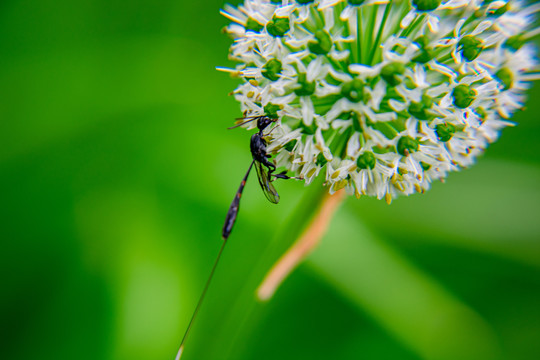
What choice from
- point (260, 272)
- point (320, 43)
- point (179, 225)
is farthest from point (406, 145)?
point (179, 225)

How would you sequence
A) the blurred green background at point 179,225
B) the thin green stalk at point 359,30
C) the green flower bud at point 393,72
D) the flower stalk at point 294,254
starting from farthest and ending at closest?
the blurred green background at point 179,225
the flower stalk at point 294,254
the thin green stalk at point 359,30
the green flower bud at point 393,72

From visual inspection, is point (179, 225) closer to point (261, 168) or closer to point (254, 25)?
point (261, 168)

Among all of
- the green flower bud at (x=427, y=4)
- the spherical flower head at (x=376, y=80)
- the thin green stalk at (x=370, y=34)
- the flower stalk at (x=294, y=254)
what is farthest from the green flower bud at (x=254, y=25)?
the flower stalk at (x=294, y=254)

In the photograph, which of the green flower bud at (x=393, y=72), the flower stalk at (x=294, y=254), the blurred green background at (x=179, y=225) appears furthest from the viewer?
the blurred green background at (x=179, y=225)

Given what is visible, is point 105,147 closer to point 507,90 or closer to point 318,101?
point 318,101

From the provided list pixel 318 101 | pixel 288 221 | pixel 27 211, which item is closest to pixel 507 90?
pixel 318 101

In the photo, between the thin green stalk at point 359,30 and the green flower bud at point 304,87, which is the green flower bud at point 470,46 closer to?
the thin green stalk at point 359,30
